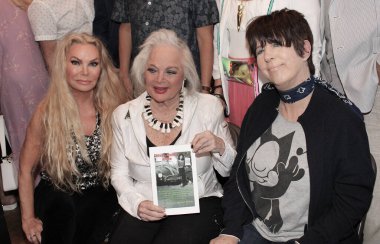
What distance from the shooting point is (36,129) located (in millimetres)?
3021

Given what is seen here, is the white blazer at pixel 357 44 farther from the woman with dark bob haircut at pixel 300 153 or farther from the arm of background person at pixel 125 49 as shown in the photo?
the arm of background person at pixel 125 49

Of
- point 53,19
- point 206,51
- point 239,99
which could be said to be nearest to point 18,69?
point 53,19

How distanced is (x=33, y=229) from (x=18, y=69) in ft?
4.19

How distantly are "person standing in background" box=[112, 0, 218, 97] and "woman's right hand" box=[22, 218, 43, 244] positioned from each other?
1.08 metres

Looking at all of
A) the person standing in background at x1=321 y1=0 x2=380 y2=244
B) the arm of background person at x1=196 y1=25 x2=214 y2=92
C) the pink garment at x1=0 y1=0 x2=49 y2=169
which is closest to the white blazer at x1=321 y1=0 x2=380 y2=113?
the person standing in background at x1=321 y1=0 x2=380 y2=244

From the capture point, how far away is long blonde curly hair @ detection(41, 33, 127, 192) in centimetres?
301

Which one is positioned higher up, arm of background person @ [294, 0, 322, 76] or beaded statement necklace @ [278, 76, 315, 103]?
arm of background person @ [294, 0, 322, 76]

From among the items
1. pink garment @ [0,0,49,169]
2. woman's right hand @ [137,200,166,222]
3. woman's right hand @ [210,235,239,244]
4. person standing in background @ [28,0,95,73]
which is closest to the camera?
woman's right hand @ [210,235,239,244]

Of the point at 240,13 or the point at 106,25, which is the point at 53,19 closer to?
the point at 106,25

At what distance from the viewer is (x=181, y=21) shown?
11.1 feet

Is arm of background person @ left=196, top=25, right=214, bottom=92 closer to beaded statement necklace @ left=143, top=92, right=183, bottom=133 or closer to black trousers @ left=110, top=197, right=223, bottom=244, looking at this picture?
beaded statement necklace @ left=143, top=92, right=183, bottom=133

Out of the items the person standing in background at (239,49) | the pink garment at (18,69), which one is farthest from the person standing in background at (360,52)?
the pink garment at (18,69)

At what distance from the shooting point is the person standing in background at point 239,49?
293 cm

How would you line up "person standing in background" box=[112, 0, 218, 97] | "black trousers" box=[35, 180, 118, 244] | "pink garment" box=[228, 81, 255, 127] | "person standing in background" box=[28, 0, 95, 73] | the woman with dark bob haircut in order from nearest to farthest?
the woman with dark bob haircut → "black trousers" box=[35, 180, 118, 244] → "pink garment" box=[228, 81, 255, 127] → "person standing in background" box=[112, 0, 218, 97] → "person standing in background" box=[28, 0, 95, 73]
